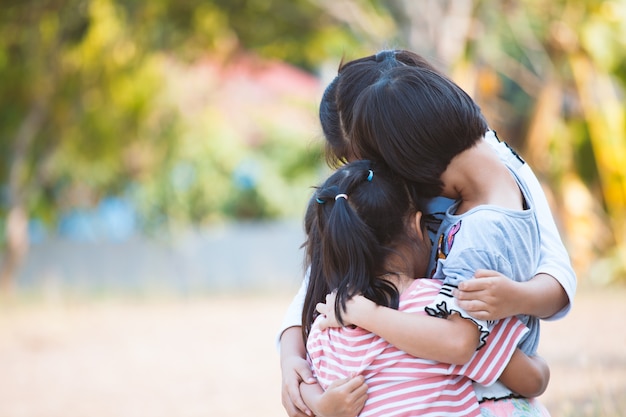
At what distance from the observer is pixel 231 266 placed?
16.3 metres

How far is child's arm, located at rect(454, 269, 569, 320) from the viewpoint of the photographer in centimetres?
193

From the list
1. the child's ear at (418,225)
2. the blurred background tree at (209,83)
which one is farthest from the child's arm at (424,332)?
the blurred background tree at (209,83)

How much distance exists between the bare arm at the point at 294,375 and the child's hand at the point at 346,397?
6.6 inches

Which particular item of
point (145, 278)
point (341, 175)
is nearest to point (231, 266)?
point (145, 278)

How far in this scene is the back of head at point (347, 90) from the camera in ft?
7.57

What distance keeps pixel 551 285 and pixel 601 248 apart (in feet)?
35.7

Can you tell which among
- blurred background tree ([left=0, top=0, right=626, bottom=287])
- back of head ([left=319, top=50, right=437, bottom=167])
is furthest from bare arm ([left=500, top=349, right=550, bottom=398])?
blurred background tree ([left=0, top=0, right=626, bottom=287])

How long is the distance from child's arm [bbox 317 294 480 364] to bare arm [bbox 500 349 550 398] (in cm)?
15

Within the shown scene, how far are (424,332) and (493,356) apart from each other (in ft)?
0.60

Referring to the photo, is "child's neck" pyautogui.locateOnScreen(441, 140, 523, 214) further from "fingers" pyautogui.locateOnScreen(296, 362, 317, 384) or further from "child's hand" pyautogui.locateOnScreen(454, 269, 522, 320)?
"fingers" pyautogui.locateOnScreen(296, 362, 317, 384)

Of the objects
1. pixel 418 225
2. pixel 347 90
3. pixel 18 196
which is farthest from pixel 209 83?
pixel 418 225

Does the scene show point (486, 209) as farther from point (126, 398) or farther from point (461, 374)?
point (126, 398)

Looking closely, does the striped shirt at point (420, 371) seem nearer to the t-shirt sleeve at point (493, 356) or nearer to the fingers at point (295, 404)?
the t-shirt sleeve at point (493, 356)

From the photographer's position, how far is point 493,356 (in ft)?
6.65
